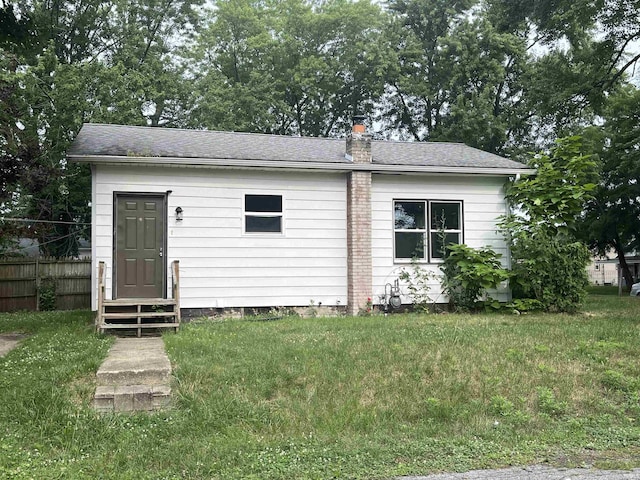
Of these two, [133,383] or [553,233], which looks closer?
[133,383]

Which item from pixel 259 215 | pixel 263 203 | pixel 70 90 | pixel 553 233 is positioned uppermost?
pixel 70 90

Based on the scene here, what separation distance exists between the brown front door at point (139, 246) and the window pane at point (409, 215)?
4959 mm

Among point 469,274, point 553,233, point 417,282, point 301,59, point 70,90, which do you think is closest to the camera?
point 469,274

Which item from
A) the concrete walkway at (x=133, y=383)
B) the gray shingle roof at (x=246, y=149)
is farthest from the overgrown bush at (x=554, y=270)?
the concrete walkway at (x=133, y=383)

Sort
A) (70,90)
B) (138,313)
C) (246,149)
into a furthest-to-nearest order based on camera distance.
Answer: (70,90)
(246,149)
(138,313)

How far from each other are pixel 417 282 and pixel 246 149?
15.3 feet

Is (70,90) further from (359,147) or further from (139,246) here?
(359,147)

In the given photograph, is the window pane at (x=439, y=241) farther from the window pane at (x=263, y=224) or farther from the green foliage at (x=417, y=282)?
the window pane at (x=263, y=224)

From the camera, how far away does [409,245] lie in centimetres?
1312

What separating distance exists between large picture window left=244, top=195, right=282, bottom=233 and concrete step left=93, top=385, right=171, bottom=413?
249 inches

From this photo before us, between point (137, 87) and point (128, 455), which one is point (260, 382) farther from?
point (137, 87)

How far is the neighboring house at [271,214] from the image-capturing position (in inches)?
453

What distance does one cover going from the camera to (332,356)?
768cm

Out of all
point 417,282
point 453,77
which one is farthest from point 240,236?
point 453,77
